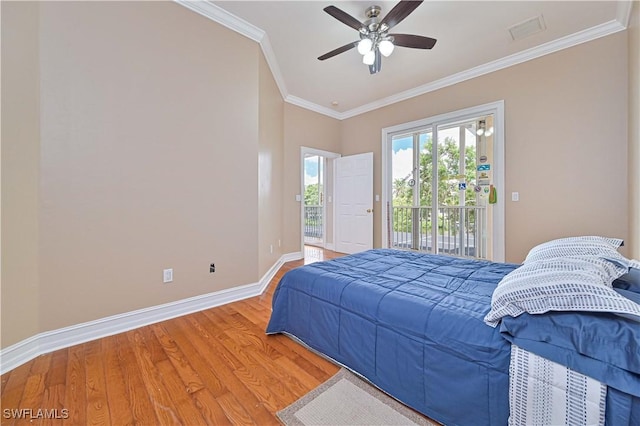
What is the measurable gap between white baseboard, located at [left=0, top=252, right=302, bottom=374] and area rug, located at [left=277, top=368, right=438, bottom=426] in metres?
1.60

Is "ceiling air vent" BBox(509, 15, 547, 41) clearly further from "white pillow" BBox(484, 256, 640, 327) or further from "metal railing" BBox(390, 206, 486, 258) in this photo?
"white pillow" BBox(484, 256, 640, 327)

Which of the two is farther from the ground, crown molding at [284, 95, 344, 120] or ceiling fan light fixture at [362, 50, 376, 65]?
crown molding at [284, 95, 344, 120]

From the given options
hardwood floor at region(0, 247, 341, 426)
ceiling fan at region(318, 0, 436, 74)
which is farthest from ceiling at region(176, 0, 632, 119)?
hardwood floor at region(0, 247, 341, 426)

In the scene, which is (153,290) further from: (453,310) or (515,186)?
(515,186)

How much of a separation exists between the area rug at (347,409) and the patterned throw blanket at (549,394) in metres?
0.46

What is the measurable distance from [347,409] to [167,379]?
107 cm

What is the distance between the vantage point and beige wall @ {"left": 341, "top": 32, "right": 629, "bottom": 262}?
2.70 metres

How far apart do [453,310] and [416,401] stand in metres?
0.48

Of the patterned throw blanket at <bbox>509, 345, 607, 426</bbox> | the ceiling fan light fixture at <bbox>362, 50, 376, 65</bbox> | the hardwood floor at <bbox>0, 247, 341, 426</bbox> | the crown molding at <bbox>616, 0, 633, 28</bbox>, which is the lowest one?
the hardwood floor at <bbox>0, 247, 341, 426</bbox>

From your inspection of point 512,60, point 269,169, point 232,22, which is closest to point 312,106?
point 269,169

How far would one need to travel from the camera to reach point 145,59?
86.6 inches

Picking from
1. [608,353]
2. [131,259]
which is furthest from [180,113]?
[608,353]

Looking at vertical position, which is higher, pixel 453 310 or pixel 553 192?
pixel 553 192

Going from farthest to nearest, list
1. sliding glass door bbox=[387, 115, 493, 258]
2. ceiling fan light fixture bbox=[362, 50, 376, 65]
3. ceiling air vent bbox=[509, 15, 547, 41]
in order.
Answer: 1. sliding glass door bbox=[387, 115, 493, 258]
2. ceiling air vent bbox=[509, 15, 547, 41]
3. ceiling fan light fixture bbox=[362, 50, 376, 65]
